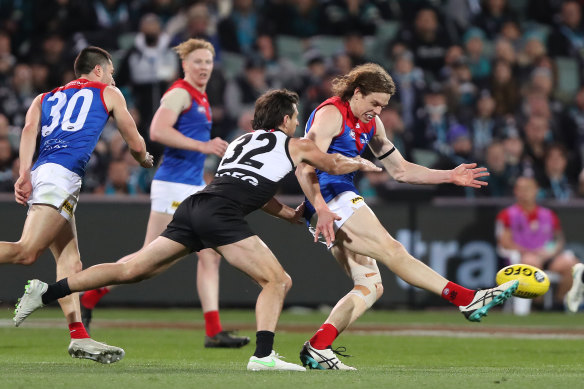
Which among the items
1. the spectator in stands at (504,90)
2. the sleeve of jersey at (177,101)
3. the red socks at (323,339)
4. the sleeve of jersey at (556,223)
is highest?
the spectator in stands at (504,90)

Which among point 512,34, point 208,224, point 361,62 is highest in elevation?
point 512,34

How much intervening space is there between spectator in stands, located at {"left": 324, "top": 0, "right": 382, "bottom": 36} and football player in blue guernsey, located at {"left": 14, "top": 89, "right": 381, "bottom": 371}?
37.9 feet

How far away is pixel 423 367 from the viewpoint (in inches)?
319

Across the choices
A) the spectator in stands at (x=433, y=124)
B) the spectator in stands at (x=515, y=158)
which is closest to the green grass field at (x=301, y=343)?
the spectator in stands at (x=515, y=158)

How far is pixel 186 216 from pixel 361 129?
169 cm

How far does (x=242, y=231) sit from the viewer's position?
24.1ft

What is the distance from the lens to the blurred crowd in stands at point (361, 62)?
15992 mm

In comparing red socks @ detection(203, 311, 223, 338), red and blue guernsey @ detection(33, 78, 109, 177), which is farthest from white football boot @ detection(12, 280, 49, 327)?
red socks @ detection(203, 311, 223, 338)

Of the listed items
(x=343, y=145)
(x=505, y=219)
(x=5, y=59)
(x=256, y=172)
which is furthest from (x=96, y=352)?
(x=5, y=59)

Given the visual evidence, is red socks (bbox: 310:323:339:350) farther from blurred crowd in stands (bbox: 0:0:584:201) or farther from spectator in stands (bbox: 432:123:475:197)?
spectator in stands (bbox: 432:123:475:197)

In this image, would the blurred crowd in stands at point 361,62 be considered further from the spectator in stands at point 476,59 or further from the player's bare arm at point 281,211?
the player's bare arm at point 281,211

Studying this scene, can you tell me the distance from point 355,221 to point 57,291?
2166 mm

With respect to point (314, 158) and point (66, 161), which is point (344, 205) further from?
point (66, 161)

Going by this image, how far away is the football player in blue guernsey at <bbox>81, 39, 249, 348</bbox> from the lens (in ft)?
33.1
